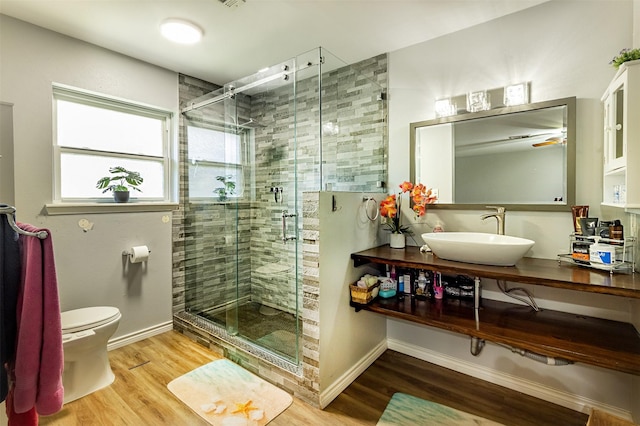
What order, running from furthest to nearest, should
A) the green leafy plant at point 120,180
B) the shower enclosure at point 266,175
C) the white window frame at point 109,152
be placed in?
the green leafy plant at point 120,180, the white window frame at point 109,152, the shower enclosure at point 266,175

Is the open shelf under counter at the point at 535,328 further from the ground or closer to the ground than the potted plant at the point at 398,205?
closer to the ground

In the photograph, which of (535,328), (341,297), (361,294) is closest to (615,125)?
(535,328)

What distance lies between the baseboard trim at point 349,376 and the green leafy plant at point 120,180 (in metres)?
2.29

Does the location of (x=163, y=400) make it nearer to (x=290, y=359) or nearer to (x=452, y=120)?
(x=290, y=359)

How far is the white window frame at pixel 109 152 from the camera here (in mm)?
2322

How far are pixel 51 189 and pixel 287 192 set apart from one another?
1740mm

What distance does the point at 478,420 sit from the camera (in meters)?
1.75

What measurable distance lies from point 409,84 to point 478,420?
2336 millimetres

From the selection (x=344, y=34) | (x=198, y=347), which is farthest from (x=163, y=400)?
(x=344, y=34)

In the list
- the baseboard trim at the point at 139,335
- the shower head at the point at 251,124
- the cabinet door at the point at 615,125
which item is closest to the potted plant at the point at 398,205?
the cabinet door at the point at 615,125

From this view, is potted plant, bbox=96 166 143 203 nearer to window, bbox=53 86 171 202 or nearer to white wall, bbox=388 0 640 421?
window, bbox=53 86 171 202

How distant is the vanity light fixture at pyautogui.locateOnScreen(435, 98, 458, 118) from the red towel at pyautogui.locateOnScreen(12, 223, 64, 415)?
238 cm

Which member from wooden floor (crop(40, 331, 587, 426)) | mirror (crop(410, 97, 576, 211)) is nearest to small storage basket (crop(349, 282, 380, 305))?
wooden floor (crop(40, 331, 587, 426))

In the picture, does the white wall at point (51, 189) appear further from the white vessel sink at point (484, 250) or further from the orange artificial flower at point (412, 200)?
the white vessel sink at point (484, 250)
